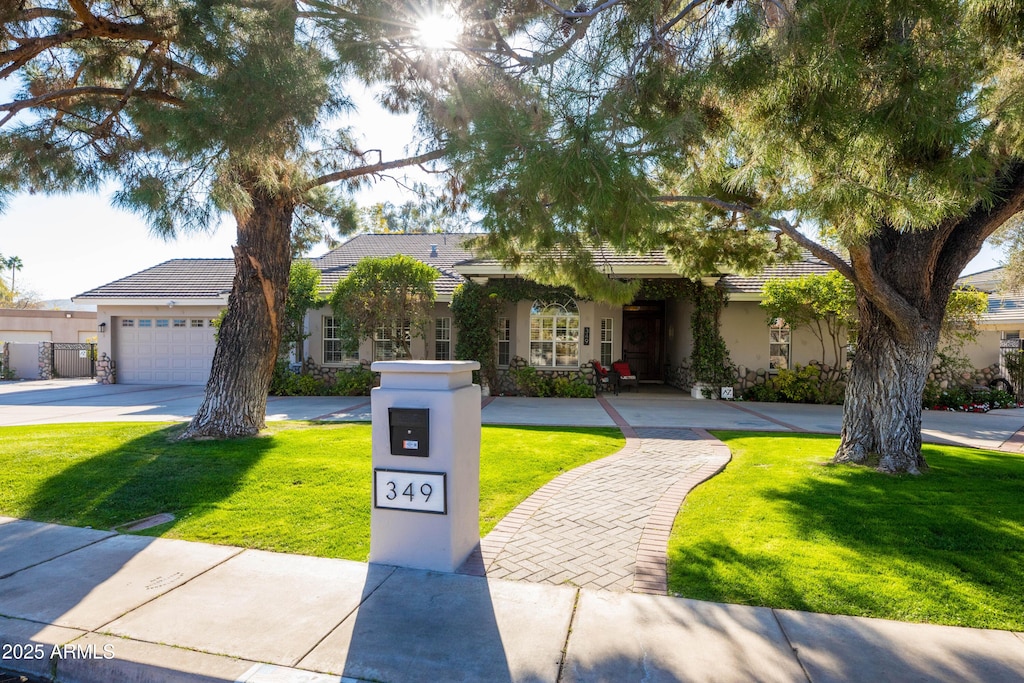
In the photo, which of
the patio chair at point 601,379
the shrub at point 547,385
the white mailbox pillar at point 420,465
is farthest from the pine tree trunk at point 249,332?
the patio chair at point 601,379

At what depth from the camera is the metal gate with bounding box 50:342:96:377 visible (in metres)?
22.3

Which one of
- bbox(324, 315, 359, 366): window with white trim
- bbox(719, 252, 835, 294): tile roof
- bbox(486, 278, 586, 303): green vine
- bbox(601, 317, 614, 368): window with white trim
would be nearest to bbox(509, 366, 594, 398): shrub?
bbox(601, 317, 614, 368): window with white trim

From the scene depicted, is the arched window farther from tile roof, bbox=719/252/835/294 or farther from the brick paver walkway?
the brick paver walkway

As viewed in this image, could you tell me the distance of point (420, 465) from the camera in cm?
403

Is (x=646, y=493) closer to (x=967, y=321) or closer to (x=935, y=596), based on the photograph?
(x=935, y=596)

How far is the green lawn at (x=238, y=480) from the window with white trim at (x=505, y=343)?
7.19 metres

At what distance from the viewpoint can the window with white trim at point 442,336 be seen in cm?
1686

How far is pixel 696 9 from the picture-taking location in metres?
5.50

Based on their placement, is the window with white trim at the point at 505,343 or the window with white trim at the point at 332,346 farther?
the window with white trim at the point at 332,346

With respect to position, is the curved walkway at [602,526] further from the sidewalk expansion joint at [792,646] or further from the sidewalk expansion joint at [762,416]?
the sidewalk expansion joint at [762,416]

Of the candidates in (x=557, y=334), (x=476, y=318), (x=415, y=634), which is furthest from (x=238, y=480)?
(x=557, y=334)

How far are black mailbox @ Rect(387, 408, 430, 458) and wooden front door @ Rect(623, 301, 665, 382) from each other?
1615 centimetres

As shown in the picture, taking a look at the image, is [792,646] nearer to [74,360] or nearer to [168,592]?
[168,592]

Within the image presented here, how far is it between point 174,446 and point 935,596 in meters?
8.16
